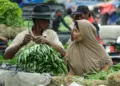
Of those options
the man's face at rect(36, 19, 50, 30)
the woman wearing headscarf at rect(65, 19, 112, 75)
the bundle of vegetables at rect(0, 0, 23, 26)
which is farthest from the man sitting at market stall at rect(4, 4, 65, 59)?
the bundle of vegetables at rect(0, 0, 23, 26)

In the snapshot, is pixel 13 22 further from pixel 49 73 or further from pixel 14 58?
pixel 49 73

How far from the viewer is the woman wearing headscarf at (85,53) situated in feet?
24.3

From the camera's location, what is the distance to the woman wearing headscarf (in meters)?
7.40

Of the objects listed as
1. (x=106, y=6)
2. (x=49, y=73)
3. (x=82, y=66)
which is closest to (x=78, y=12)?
(x=82, y=66)

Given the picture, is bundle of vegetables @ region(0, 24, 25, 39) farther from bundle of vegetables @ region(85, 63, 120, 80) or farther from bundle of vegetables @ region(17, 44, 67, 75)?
bundle of vegetables @ region(85, 63, 120, 80)

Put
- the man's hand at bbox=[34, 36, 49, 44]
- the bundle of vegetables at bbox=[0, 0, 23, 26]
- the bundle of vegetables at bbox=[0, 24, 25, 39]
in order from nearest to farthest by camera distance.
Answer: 1. the man's hand at bbox=[34, 36, 49, 44]
2. the bundle of vegetables at bbox=[0, 24, 25, 39]
3. the bundle of vegetables at bbox=[0, 0, 23, 26]

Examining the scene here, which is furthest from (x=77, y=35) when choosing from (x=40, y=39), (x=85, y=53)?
(x=40, y=39)

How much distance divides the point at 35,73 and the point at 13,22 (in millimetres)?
3949

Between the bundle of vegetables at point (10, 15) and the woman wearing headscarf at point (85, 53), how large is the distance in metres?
3.08

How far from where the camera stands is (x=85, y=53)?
24.6 feet

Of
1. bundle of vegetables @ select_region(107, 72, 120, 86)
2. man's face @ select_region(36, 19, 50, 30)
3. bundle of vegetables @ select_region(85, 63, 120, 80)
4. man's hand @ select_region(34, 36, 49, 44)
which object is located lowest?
bundle of vegetables @ select_region(85, 63, 120, 80)

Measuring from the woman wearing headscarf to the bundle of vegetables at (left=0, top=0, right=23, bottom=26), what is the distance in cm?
308

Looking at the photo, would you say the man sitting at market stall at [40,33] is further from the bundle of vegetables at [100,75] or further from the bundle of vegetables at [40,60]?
the bundle of vegetables at [100,75]

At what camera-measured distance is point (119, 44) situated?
1114 centimetres
